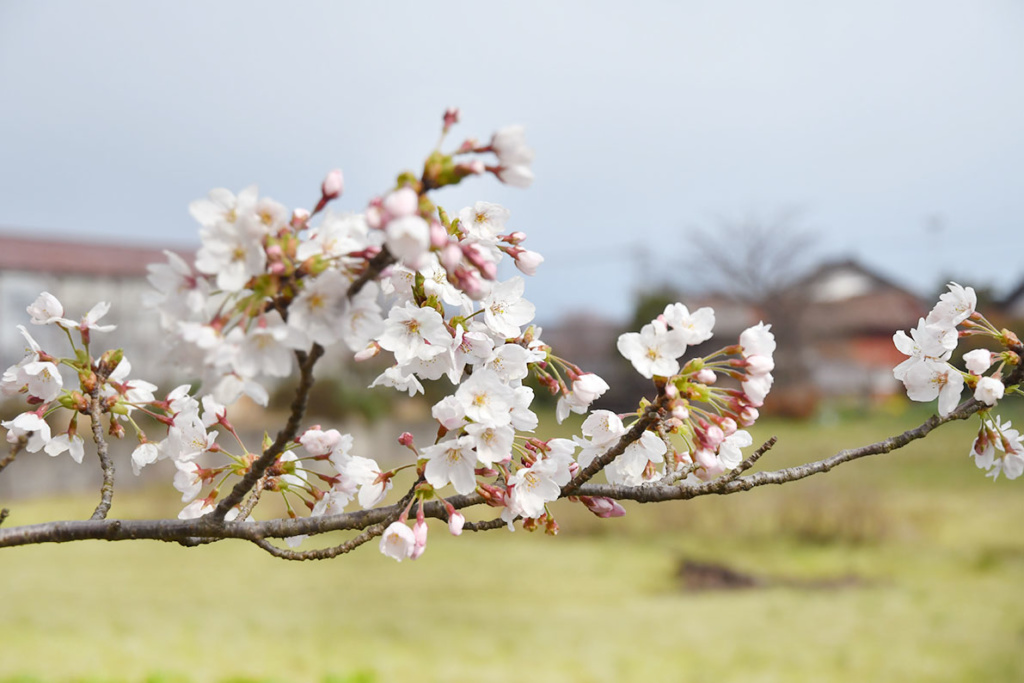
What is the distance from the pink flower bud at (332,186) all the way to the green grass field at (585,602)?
7.87 ft

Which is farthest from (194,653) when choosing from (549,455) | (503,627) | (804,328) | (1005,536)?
(804,328)

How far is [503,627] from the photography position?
5.42 metres

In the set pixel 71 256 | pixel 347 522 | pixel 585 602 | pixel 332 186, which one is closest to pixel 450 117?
pixel 332 186

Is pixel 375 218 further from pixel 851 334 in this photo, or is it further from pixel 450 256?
pixel 851 334

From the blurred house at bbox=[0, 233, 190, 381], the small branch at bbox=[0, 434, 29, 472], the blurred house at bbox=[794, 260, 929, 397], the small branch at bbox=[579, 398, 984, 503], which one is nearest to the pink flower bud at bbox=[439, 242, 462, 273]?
the small branch at bbox=[579, 398, 984, 503]

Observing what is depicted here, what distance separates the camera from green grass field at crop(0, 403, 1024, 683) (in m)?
4.46

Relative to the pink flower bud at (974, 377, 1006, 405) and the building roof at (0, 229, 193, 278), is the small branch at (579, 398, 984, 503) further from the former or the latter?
the building roof at (0, 229, 193, 278)

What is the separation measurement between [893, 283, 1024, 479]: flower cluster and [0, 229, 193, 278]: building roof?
67.8 ft

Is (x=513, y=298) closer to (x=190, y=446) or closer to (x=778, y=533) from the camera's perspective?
(x=190, y=446)

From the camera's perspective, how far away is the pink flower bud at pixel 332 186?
87cm

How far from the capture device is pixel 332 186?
87cm

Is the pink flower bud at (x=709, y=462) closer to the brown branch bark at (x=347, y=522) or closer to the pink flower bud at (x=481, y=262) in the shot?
the brown branch bark at (x=347, y=522)

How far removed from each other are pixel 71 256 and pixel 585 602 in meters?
20.7

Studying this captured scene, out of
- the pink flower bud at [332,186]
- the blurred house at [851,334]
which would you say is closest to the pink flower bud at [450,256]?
the pink flower bud at [332,186]
